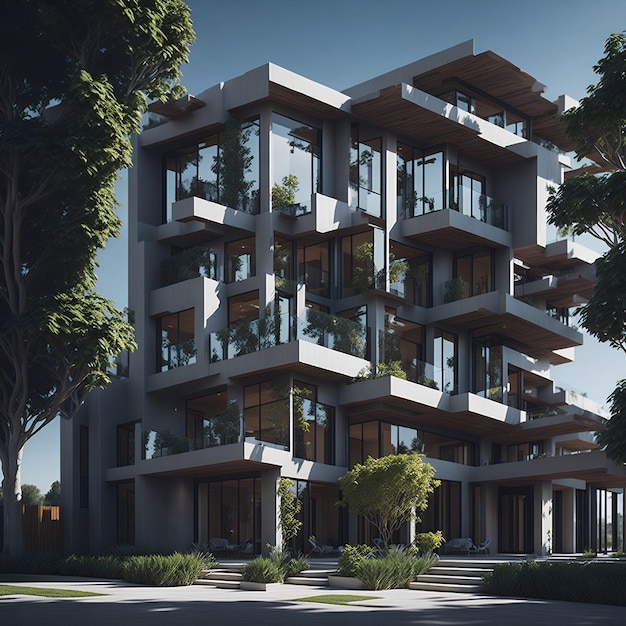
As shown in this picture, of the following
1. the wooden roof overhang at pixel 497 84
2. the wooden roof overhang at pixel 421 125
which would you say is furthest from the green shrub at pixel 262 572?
the wooden roof overhang at pixel 497 84

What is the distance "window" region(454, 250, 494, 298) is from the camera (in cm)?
4247

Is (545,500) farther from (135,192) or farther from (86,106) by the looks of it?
(86,106)

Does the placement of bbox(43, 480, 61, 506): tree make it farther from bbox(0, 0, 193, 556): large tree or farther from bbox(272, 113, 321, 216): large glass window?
bbox(0, 0, 193, 556): large tree

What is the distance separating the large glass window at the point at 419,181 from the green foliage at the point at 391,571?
17958mm

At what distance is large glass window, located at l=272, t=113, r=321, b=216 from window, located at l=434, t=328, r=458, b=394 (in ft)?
26.5

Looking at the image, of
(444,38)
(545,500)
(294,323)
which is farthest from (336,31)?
(545,500)

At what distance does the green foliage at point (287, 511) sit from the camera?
1336 inches

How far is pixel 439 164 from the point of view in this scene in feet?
136

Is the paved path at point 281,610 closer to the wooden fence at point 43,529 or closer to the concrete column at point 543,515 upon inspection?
the wooden fence at point 43,529

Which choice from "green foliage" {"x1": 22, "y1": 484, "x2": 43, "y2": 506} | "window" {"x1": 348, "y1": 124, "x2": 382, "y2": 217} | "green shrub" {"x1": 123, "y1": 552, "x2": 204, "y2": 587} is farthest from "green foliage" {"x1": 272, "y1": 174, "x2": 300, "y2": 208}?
"green foliage" {"x1": 22, "y1": 484, "x2": 43, "y2": 506}

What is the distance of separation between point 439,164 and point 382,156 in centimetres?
287

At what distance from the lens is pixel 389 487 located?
28953 millimetres

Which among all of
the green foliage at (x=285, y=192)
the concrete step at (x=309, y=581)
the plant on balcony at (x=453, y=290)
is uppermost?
the green foliage at (x=285, y=192)

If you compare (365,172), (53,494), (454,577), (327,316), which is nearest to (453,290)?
(365,172)
